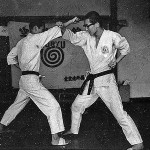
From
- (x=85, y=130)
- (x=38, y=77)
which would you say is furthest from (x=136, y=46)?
(x=38, y=77)

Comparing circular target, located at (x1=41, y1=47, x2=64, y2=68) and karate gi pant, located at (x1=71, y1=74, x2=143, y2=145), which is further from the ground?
circular target, located at (x1=41, y1=47, x2=64, y2=68)

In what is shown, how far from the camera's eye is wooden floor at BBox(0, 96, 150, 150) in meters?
5.80

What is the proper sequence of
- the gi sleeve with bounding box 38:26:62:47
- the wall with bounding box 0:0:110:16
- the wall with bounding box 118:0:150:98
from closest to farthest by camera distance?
1. the gi sleeve with bounding box 38:26:62:47
2. the wall with bounding box 0:0:110:16
3. the wall with bounding box 118:0:150:98

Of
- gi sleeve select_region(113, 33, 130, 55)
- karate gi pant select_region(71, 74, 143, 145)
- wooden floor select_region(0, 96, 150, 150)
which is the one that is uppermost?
gi sleeve select_region(113, 33, 130, 55)

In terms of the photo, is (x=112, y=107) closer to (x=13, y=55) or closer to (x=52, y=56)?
(x=13, y=55)

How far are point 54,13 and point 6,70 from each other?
63.6 inches

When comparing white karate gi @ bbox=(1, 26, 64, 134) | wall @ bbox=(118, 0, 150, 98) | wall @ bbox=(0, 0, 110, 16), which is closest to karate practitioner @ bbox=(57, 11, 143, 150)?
white karate gi @ bbox=(1, 26, 64, 134)

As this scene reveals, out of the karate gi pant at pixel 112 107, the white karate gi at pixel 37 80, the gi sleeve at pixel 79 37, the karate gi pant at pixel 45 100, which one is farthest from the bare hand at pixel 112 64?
the karate gi pant at pixel 45 100

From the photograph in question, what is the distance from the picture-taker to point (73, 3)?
25.9ft

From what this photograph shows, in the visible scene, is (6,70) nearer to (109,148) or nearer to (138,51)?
(138,51)

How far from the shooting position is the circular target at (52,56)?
8.07 meters

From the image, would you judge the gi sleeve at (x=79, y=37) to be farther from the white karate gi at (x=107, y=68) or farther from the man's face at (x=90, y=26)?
the man's face at (x=90, y=26)

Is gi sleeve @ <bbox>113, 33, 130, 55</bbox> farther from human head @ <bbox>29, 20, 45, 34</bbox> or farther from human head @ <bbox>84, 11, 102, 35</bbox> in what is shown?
human head @ <bbox>29, 20, 45, 34</bbox>

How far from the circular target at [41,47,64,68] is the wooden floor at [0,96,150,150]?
1022 millimetres
